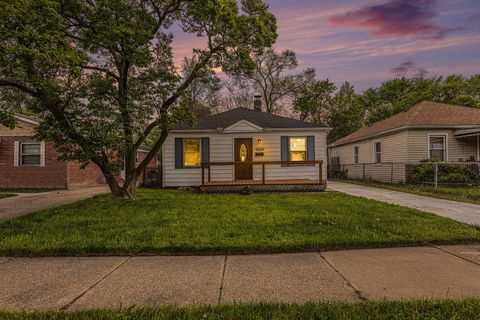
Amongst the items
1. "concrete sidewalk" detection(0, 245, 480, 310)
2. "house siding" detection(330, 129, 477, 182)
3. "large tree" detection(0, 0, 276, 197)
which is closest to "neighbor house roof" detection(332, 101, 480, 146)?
"house siding" detection(330, 129, 477, 182)

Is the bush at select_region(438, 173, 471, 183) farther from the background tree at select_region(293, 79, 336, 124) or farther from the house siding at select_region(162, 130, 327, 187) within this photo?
the background tree at select_region(293, 79, 336, 124)

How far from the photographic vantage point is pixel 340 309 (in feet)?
7.41

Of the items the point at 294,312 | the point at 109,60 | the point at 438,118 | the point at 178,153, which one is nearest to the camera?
the point at 294,312

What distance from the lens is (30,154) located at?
12.9 m

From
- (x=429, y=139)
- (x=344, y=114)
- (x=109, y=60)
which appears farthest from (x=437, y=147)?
(x=344, y=114)

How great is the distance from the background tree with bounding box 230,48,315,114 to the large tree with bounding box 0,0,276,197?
23449 mm

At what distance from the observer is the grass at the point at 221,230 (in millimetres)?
3920

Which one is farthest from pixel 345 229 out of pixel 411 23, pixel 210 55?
pixel 411 23

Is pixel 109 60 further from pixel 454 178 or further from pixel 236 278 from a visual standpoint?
pixel 454 178

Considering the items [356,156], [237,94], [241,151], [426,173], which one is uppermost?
[237,94]

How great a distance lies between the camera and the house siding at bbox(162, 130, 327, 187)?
1248 centimetres

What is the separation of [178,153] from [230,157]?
2528mm

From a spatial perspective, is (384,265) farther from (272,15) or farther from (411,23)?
(411,23)

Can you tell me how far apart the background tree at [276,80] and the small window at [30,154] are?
23.3 m
